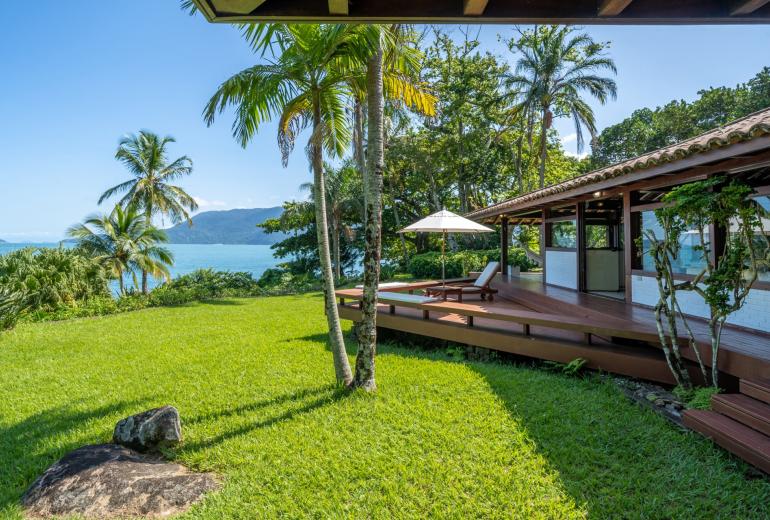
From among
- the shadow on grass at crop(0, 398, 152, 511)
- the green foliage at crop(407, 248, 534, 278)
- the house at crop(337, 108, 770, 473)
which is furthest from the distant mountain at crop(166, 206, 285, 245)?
the shadow on grass at crop(0, 398, 152, 511)

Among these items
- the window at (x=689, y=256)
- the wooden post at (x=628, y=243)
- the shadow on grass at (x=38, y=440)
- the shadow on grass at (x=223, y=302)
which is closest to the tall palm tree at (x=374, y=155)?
the shadow on grass at (x=38, y=440)

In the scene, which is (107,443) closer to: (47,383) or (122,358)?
(47,383)

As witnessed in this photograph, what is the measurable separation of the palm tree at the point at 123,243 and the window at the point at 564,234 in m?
17.6

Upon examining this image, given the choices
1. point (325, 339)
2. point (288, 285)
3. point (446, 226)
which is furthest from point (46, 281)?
point (446, 226)

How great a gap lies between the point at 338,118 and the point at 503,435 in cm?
491

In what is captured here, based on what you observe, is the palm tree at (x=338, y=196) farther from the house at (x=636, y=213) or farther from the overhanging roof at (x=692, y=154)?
the overhanging roof at (x=692, y=154)

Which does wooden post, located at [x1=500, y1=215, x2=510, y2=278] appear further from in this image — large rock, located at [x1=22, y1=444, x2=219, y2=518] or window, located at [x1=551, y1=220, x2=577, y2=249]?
large rock, located at [x1=22, y1=444, x2=219, y2=518]

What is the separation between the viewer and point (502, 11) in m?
2.13

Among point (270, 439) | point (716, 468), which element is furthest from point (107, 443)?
point (716, 468)

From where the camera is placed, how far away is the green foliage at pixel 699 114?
1064 inches

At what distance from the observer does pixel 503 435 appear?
4.00 meters

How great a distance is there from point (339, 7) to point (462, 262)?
19.0m

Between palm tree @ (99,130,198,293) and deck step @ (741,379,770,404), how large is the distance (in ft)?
79.3

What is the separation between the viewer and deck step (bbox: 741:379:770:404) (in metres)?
3.57
